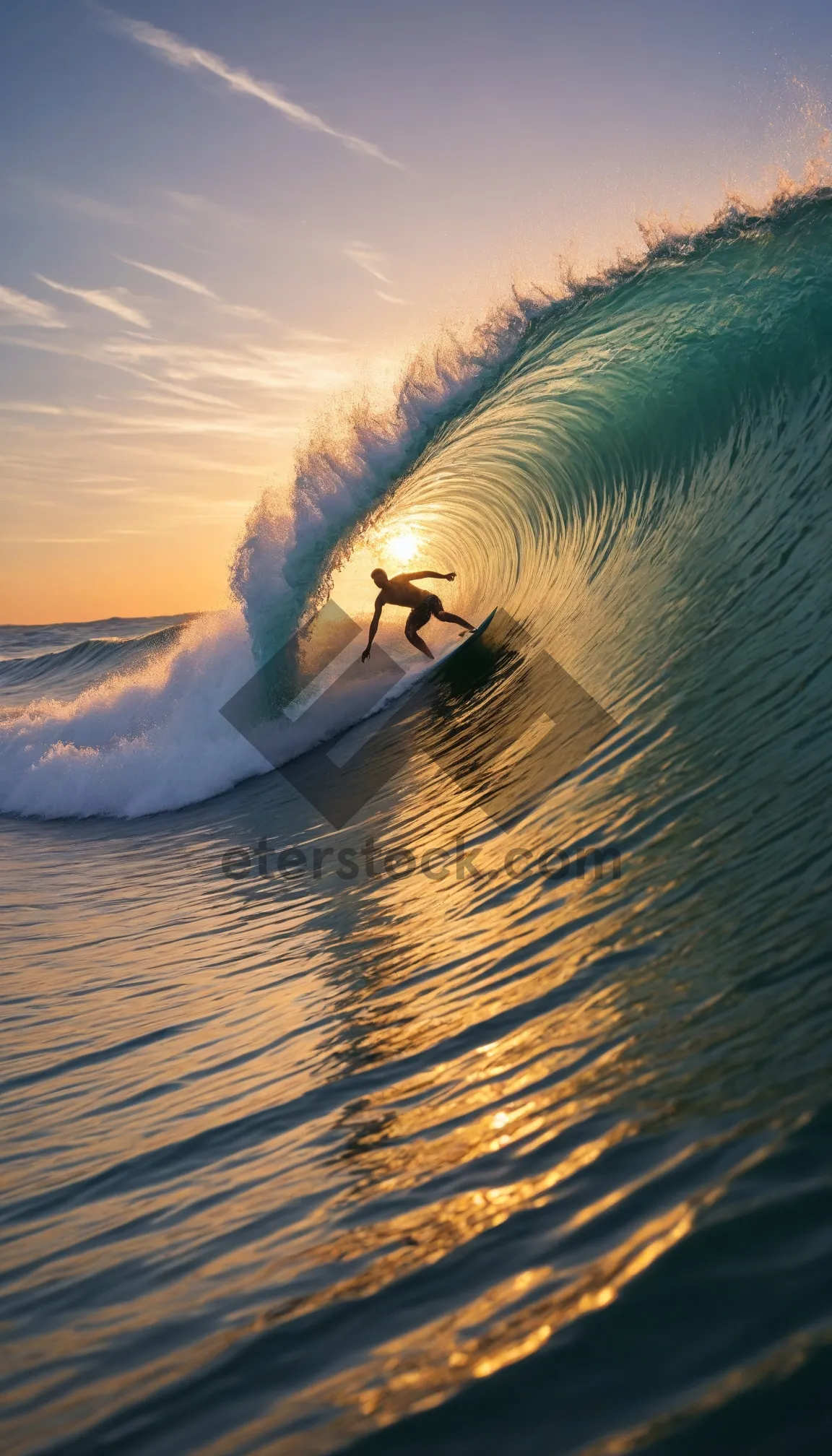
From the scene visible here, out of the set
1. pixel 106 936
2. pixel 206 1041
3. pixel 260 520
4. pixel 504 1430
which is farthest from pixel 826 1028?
pixel 260 520

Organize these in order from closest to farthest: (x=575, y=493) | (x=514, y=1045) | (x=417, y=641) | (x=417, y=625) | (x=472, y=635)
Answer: (x=514, y=1045), (x=575, y=493), (x=417, y=641), (x=417, y=625), (x=472, y=635)

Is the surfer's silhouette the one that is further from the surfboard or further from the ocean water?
the ocean water

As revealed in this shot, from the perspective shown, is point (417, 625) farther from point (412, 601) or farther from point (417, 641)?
point (412, 601)

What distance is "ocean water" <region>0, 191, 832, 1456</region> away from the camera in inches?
68.4

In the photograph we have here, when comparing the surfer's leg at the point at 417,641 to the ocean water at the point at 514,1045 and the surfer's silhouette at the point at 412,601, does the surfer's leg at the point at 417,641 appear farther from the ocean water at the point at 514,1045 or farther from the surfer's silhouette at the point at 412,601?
the ocean water at the point at 514,1045

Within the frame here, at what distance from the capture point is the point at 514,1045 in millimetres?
3027

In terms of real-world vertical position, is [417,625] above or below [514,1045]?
above

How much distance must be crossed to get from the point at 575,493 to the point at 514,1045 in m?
9.09

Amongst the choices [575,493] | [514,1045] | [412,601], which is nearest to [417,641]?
[412,601]

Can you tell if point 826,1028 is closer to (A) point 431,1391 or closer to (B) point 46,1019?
(A) point 431,1391

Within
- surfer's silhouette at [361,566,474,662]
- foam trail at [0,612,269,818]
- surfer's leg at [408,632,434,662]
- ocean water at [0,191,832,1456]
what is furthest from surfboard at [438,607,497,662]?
foam trail at [0,612,269,818]

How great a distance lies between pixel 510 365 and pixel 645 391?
203 centimetres

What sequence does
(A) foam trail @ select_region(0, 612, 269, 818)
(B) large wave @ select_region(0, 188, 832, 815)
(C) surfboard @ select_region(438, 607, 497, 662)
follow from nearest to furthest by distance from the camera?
(B) large wave @ select_region(0, 188, 832, 815) < (A) foam trail @ select_region(0, 612, 269, 818) < (C) surfboard @ select_region(438, 607, 497, 662)

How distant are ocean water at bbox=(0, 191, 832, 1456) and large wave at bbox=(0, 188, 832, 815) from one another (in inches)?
2.6
